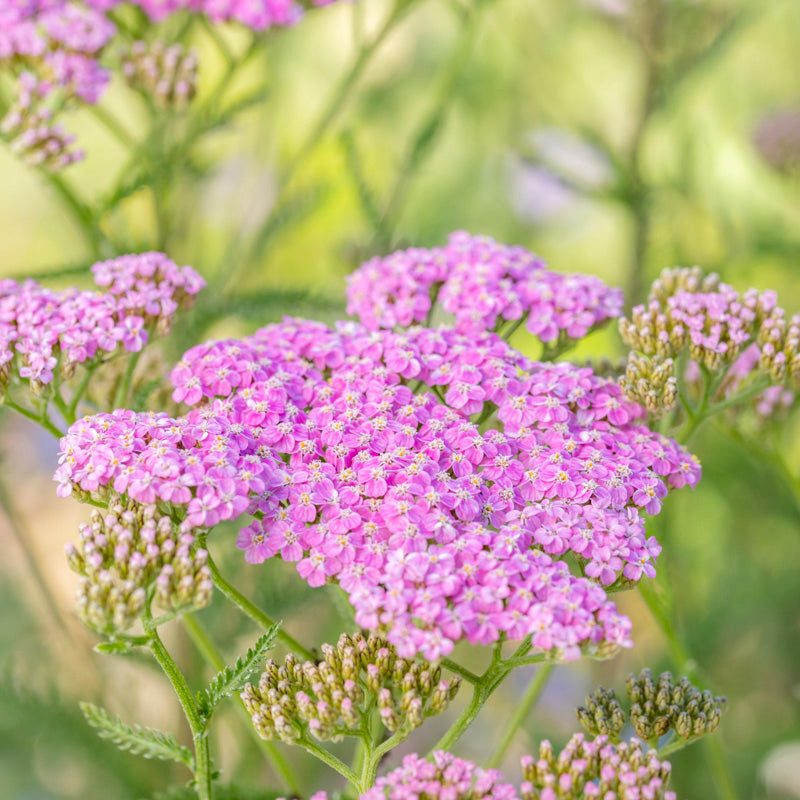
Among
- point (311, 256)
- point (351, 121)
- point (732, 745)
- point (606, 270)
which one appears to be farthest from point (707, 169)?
point (732, 745)

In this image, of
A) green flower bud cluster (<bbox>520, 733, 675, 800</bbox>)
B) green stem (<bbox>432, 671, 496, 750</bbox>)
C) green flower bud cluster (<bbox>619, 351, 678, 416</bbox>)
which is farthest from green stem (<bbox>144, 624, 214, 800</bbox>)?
green flower bud cluster (<bbox>619, 351, 678, 416</bbox>)

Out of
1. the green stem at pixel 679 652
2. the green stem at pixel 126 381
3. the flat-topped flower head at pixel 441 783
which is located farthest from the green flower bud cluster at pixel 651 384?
the green stem at pixel 126 381

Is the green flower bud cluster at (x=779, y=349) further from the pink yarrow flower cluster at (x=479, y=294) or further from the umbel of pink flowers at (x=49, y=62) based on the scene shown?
the umbel of pink flowers at (x=49, y=62)

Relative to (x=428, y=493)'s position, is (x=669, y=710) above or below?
below

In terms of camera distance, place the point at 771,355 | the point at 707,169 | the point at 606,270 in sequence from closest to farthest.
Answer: the point at 771,355 < the point at 707,169 < the point at 606,270

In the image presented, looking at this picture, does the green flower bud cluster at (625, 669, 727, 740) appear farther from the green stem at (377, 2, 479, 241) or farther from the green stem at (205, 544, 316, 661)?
the green stem at (377, 2, 479, 241)

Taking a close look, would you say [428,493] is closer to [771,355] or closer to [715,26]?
[771,355]

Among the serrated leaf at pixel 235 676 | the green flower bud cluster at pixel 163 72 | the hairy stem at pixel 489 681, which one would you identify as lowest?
the serrated leaf at pixel 235 676
